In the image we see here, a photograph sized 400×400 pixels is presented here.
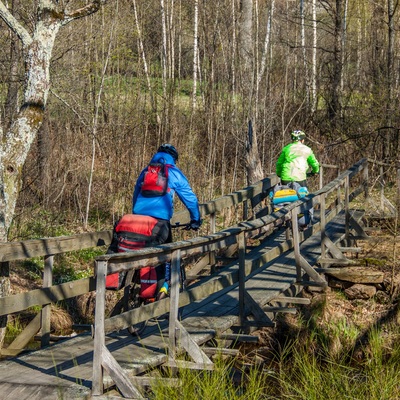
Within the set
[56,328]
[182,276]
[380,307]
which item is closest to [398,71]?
[380,307]

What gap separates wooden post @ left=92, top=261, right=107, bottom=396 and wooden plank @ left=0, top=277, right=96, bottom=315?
5.52ft

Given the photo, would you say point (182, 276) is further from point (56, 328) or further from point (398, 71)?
point (398, 71)

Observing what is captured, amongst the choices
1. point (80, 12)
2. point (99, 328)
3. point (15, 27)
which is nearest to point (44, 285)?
point (99, 328)

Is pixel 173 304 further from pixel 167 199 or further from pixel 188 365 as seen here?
pixel 167 199

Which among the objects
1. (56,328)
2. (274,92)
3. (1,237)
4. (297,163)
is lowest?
(56,328)

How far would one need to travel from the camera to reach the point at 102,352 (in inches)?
219

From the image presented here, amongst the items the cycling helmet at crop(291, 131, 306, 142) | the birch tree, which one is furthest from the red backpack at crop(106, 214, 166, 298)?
the cycling helmet at crop(291, 131, 306, 142)

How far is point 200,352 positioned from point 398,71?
55.9 ft

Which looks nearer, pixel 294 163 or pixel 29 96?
pixel 29 96

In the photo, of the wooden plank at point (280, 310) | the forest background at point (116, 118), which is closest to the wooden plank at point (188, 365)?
the wooden plank at point (280, 310)

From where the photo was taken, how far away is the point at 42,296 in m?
7.32

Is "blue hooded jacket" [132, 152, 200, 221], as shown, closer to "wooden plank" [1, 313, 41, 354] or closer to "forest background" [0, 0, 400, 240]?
"wooden plank" [1, 313, 41, 354]

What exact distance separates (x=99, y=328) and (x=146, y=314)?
34.0 inches

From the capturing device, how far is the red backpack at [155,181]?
747 cm
